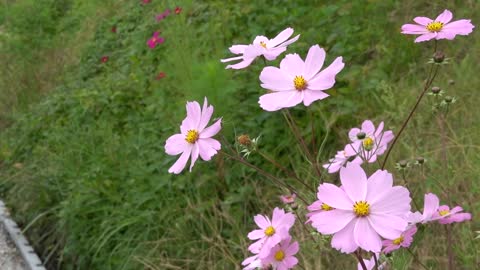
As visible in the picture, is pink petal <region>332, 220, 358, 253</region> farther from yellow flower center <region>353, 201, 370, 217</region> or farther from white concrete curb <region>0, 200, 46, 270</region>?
white concrete curb <region>0, 200, 46, 270</region>

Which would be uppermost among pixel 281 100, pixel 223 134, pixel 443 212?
pixel 281 100

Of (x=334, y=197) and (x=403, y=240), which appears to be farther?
(x=403, y=240)

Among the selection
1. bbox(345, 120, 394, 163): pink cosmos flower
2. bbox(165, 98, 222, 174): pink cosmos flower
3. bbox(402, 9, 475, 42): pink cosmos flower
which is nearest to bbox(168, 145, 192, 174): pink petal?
bbox(165, 98, 222, 174): pink cosmos flower

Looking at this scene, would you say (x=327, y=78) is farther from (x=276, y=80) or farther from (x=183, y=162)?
(x=183, y=162)

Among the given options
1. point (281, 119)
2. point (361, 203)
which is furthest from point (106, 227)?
point (361, 203)

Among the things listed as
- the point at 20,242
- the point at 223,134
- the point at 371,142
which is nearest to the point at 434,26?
the point at 371,142

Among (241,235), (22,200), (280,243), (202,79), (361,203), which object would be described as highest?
(361,203)

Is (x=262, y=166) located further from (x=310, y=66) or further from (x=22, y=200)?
(x=310, y=66)
